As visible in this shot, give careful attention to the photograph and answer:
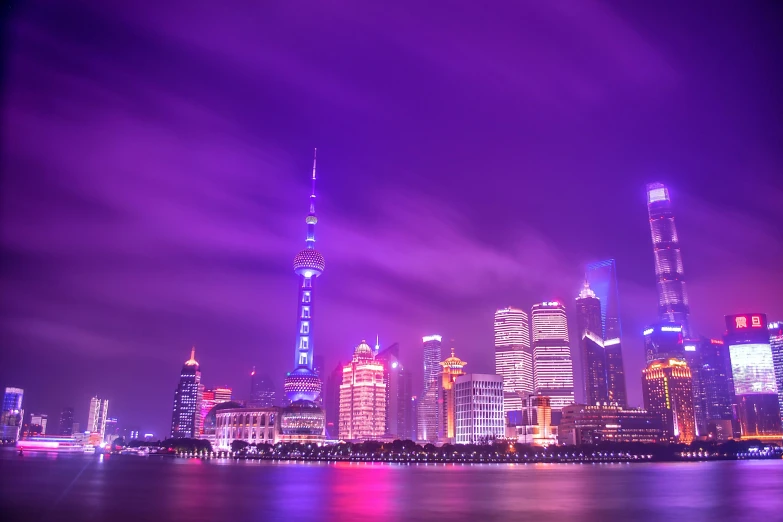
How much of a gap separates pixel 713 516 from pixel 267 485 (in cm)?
5596

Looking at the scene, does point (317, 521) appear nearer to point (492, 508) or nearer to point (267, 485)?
point (492, 508)

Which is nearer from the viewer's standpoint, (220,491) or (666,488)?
(220,491)

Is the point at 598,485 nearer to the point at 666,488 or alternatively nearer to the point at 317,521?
the point at 666,488

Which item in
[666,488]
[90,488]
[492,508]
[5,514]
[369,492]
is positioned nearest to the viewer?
[5,514]

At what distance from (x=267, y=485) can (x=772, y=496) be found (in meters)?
64.0

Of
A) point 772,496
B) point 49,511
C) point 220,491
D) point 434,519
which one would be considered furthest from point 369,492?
point 772,496

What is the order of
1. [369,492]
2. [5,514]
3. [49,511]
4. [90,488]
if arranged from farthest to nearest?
[90,488] < [369,492] < [49,511] < [5,514]

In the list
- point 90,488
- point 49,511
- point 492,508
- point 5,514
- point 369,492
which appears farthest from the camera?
point 90,488

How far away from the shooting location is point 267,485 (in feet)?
286

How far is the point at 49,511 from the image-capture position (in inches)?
2146

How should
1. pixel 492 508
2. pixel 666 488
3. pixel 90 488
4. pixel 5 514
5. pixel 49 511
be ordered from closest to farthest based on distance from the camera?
1. pixel 5 514
2. pixel 49 511
3. pixel 492 508
4. pixel 90 488
5. pixel 666 488

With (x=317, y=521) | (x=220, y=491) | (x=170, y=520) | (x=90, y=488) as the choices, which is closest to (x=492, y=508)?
(x=317, y=521)

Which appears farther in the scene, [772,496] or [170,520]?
[772,496]

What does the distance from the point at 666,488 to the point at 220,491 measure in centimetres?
5975
